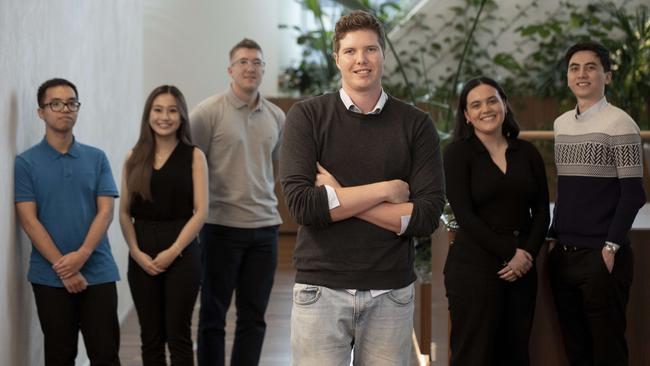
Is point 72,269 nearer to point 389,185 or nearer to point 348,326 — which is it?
point 348,326

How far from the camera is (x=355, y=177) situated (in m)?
2.66

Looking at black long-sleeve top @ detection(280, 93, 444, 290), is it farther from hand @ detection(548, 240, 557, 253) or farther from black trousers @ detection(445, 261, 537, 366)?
hand @ detection(548, 240, 557, 253)

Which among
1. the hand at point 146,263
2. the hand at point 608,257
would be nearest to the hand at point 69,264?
the hand at point 146,263

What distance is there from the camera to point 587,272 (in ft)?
11.7

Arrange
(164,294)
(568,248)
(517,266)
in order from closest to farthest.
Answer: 1. (517,266)
2. (568,248)
3. (164,294)

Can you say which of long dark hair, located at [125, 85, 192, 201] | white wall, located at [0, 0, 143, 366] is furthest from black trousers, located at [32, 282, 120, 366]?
long dark hair, located at [125, 85, 192, 201]

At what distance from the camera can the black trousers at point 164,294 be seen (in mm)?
4090

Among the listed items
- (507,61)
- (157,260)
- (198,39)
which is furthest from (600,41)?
(157,260)

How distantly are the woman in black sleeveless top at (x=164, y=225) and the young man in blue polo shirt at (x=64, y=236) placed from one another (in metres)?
0.21

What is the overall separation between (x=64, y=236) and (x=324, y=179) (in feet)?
5.06

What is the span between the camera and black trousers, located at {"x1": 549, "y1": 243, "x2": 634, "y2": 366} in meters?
3.55

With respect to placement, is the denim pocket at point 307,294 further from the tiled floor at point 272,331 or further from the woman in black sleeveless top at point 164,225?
the tiled floor at point 272,331

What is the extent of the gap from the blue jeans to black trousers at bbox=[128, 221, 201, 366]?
150cm

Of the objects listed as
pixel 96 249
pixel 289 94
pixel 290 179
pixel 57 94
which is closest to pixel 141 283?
pixel 96 249
